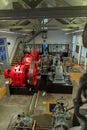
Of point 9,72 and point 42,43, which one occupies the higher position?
point 42,43

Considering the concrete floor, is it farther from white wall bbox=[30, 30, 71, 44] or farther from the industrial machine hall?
white wall bbox=[30, 30, 71, 44]

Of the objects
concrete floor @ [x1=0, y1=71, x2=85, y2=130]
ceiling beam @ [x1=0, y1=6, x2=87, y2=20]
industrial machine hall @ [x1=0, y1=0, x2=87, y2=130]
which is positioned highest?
ceiling beam @ [x1=0, y1=6, x2=87, y2=20]

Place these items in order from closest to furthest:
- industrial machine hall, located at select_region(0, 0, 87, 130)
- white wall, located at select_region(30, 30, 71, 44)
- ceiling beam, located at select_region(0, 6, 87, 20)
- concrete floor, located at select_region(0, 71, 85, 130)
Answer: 1. industrial machine hall, located at select_region(0, 0, 87, 130)
2. ceiling beam, located at select_region(0, 6, 87, 20)
3. concrete floor, located at select_region(0, 71, 85, 130)
4. white wall, located at select_region(30, 30, 71, 44)

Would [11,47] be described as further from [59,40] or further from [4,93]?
[4,93]

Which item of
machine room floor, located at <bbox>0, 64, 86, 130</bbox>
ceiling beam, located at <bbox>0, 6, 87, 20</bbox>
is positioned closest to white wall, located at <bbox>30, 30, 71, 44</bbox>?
machine room floor, located at <bbox>0, 64, 86, 130</bbox>

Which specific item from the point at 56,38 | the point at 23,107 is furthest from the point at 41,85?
the point at 56,38

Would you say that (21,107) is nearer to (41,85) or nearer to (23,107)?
(23,107)

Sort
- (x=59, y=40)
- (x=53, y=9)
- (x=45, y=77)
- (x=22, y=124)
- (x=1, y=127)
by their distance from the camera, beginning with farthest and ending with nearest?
(x=59, y=40)
(x=45, y=77)
(x=1, y=127)
(x=22, y=124)
(x=53, y=9)

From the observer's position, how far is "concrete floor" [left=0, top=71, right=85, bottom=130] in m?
3.36

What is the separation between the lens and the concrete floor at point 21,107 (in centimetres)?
336

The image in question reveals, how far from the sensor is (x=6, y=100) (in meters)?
4.74

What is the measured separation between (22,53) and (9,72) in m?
6.34

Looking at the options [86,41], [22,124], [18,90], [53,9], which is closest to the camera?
[86,41]

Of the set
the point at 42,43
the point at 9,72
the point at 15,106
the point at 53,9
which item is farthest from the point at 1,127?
the point at 42,43
